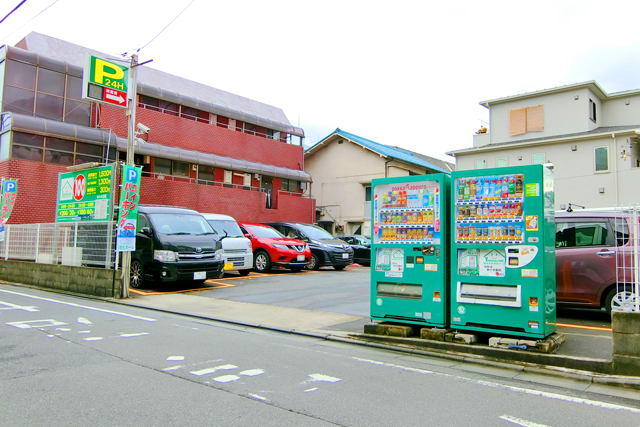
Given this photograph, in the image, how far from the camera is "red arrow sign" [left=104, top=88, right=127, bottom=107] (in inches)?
479

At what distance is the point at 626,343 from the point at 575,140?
22.5 metres

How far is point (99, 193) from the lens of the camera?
493 inches

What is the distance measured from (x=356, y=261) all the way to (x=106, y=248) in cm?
1206

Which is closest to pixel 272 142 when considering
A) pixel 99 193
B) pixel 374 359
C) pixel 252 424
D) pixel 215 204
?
pixel 215 204

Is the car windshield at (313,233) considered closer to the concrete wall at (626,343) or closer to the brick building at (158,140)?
the brick building at (158,140)

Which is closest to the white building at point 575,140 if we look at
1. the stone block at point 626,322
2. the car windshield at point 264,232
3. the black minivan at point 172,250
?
the car windshield at point 264,232

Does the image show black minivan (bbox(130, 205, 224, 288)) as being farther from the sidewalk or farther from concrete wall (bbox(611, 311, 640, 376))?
concrete wall (bbox(611, 311, 640, 376))

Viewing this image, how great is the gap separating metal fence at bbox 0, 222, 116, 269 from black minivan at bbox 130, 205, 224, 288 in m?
0.75

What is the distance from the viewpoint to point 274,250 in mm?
15820

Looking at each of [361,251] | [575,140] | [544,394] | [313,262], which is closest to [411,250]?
[544,394]

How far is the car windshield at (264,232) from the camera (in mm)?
16534

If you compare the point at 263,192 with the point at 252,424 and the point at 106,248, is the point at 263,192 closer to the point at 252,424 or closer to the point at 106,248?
the point at 106,248

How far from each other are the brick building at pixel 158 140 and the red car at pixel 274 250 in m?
9.48

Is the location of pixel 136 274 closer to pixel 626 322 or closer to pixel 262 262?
pixel 262 262
